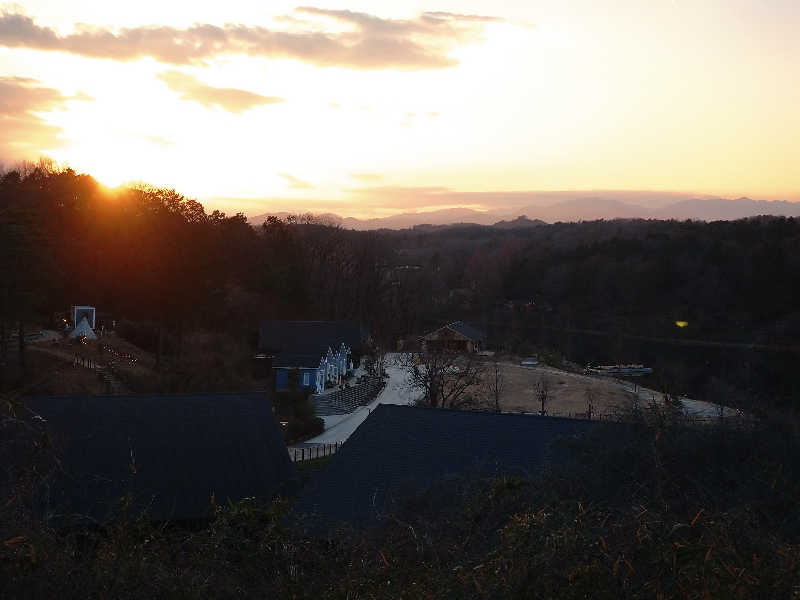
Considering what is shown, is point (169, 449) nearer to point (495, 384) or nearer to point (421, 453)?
point (421, 453)

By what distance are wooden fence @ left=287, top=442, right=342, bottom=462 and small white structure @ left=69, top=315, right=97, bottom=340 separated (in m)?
11.5

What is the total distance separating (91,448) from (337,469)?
4.01 meters

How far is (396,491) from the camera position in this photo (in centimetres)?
967

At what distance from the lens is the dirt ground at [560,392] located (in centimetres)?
2830

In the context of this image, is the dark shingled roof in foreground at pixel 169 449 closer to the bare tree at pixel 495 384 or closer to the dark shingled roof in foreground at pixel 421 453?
the dark shingled roof in foreground at pixel 421 453

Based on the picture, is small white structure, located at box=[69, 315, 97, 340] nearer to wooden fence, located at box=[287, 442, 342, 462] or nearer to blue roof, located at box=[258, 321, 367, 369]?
blue roof, located at box=[258, 321, 367, 369]

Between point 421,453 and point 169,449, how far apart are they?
4.19 metres

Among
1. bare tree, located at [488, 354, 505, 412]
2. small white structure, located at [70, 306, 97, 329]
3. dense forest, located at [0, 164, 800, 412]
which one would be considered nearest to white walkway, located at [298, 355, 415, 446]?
bare tree, located at [488, 354, 505, 412]

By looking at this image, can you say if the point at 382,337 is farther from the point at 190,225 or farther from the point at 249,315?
the point at 190,225

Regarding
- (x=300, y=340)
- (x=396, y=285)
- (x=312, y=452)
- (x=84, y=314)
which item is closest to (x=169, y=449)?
(x=312, y=452)

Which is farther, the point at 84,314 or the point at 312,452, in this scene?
the point at 84,314

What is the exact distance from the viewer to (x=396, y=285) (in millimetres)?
60781

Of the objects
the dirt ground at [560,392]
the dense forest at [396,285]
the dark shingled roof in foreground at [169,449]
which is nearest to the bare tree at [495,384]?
the dirt ground at [560,392]

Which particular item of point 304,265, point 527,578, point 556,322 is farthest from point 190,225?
point 556,322
